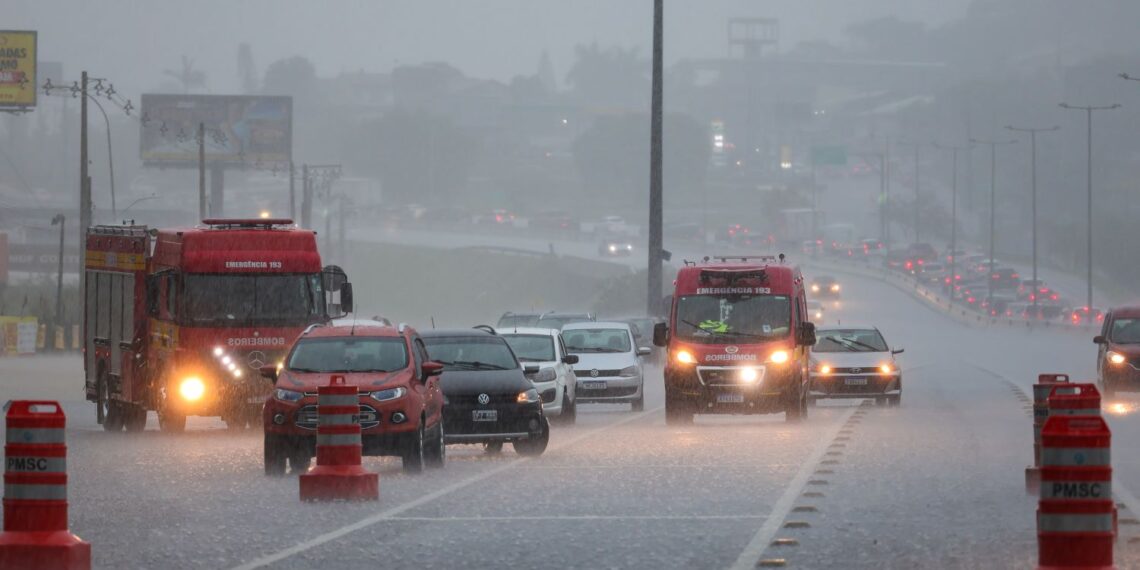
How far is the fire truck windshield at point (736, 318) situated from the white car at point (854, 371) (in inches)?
210

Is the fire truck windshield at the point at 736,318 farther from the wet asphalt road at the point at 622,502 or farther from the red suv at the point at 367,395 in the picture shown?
the red suv at the point at 367,395

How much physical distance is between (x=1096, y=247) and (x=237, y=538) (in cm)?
16208

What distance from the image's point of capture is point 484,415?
2461 centimetres

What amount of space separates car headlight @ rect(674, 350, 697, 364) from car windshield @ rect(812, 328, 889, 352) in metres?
7.07

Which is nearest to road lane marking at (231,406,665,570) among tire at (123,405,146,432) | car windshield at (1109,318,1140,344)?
tire at (123,405,146,432)

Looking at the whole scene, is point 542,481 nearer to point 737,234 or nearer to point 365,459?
point 365,459

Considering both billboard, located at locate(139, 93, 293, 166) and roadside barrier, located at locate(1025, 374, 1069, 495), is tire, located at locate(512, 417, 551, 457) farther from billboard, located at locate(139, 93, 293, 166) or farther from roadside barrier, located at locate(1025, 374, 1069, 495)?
billboard, located at locate(139, 93, 293, 166)

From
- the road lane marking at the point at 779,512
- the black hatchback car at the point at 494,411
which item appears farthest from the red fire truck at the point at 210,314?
the road lane marking at the point at 779,512

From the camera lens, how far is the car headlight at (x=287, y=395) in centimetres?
2183

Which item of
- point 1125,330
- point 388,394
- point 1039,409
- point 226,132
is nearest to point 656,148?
point 1125,330

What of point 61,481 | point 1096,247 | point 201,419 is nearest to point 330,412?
point 61,481

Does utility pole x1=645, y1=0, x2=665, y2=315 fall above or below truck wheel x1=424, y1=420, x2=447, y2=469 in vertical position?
above

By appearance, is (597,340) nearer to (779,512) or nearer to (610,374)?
(610,374)

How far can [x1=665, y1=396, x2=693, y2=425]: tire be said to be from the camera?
3188cm
